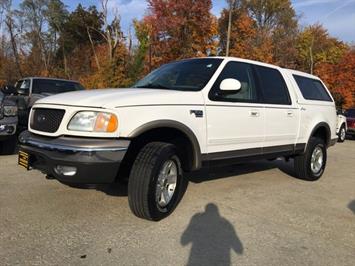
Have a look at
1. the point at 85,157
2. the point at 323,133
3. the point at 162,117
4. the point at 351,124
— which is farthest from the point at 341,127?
the point at 85,157

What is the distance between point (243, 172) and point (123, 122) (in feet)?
12.9

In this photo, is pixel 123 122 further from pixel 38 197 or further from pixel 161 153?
pixel 38 197

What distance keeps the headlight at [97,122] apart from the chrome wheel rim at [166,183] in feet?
2.51

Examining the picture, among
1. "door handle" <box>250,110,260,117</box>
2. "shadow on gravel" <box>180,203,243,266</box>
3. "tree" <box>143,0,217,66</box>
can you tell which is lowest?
"shadow on gravel" <box>180,203,243,266</box>

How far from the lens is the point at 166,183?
4.67 meters

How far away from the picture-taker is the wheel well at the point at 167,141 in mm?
4508

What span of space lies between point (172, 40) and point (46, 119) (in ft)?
78.4

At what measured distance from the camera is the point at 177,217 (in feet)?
15.4

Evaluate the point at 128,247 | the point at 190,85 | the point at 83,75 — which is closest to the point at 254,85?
the point at 190,85

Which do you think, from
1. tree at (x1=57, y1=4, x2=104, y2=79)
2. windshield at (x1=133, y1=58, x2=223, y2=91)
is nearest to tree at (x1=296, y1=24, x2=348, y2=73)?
tree at (x1=57, y1=4, x2=104, y2=79)

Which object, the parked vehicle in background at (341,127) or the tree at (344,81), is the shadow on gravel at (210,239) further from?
the tree at (344,81)

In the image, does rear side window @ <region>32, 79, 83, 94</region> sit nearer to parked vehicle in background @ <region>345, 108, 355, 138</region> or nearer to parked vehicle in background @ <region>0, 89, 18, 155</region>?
parked vehicle in background @ <region>0, 89, 18, 155</region>

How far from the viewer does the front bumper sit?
3967mm

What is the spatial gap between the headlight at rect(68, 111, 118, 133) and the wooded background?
22109mm
